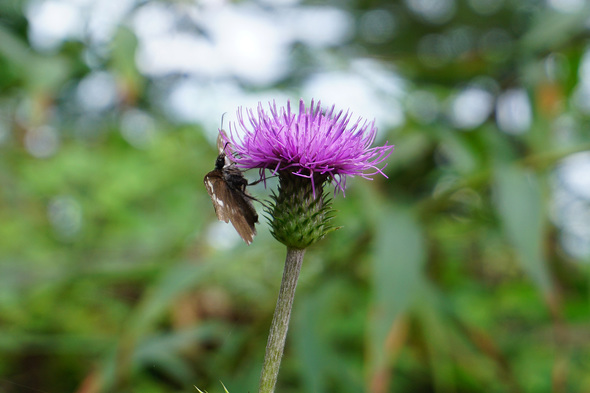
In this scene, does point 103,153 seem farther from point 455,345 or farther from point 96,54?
point 455,345

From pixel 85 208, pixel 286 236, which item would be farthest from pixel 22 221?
pixel 286 236

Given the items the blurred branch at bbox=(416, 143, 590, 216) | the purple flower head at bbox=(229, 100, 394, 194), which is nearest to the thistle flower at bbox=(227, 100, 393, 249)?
the purple flower head at bbox=(229, 100, 394, 194)

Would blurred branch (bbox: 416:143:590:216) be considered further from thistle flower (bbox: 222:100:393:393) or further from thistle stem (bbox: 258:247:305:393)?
thistle stem (bbox: 258:247:305:393)

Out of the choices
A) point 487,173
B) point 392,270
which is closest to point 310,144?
point 392,270

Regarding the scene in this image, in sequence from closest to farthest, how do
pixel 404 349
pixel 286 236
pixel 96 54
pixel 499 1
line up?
pixel 286 236
pixel 404 349
pixel 96 54
pixel 499 1

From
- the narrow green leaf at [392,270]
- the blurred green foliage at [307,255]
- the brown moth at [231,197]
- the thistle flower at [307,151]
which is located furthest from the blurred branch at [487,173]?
the brown moth at [231,197]
